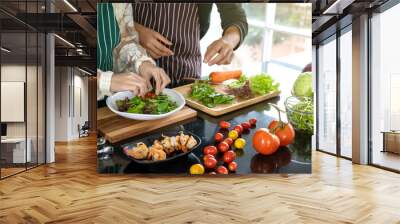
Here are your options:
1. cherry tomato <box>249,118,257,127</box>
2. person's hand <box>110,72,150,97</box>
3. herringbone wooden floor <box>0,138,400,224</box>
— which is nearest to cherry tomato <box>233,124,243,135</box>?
cherry tomato <box>249,118,257,127</box>

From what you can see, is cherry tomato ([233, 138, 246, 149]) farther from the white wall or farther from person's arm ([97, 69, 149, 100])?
the white wall

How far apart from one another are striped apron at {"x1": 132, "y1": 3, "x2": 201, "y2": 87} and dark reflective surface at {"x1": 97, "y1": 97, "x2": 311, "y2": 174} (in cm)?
68

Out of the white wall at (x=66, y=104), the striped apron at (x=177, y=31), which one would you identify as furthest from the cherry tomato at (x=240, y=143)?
the white wall at (x=66, y=104)

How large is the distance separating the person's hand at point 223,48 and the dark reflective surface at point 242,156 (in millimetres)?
769

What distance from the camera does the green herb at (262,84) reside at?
5781 mm

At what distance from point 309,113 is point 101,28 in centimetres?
327

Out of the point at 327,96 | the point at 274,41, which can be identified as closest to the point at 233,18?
the point at 274,41

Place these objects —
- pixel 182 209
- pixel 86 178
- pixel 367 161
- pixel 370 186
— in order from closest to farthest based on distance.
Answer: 1. pixel 182 209
2. pixel 370 186
3. pixel 86 178
4. pixel 367 161

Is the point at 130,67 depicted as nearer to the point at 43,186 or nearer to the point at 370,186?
the point at 43,186

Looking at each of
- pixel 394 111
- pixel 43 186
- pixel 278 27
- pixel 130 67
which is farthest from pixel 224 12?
pixel 43 186

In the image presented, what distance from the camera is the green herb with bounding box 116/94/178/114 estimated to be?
561cm

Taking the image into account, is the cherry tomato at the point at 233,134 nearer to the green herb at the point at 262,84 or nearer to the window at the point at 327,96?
the green herb at the point at 262,84

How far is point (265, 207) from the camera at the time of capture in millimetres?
3912

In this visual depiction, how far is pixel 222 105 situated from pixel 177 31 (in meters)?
1.26
